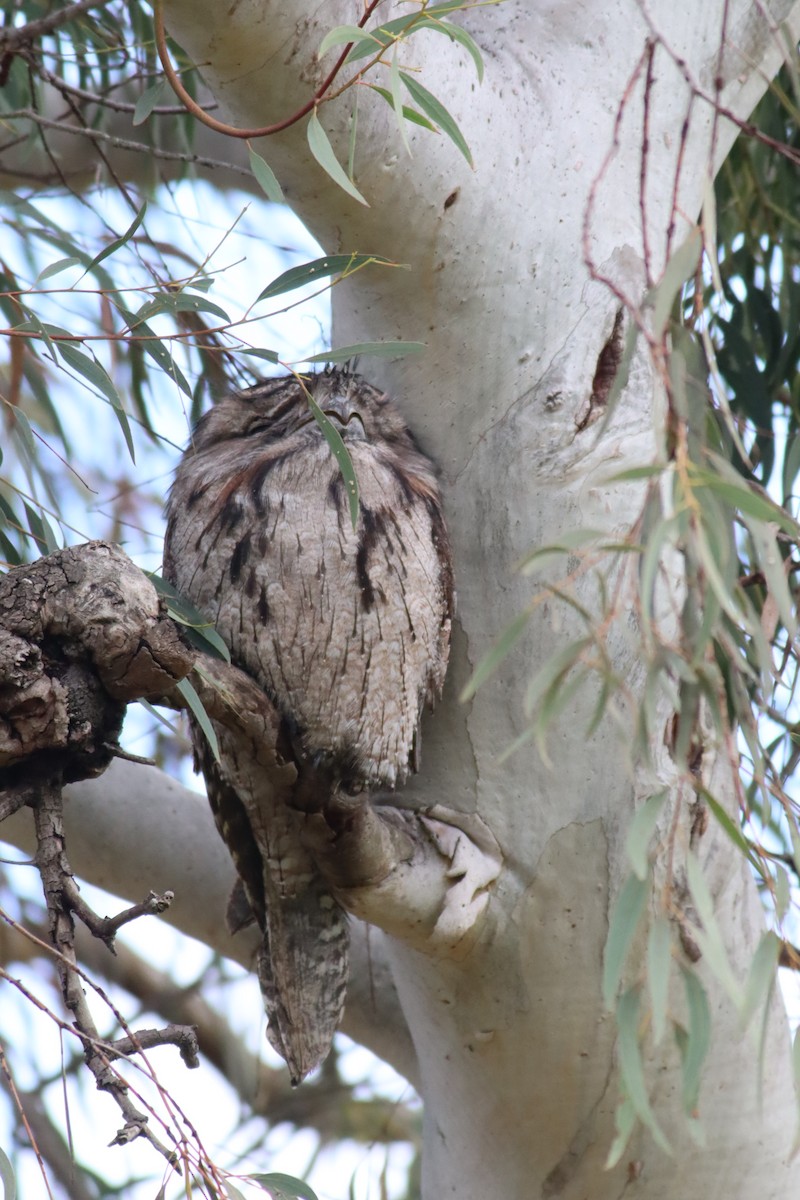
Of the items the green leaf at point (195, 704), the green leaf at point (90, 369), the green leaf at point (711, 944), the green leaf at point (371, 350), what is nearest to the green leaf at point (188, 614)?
the green leaf at point (195, 704)

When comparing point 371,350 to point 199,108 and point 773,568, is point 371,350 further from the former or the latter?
point 773,568

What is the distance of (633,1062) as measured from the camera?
1.09 metres

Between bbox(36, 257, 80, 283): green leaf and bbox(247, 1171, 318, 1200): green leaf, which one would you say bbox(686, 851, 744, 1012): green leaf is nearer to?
bbox(247, 1171, 318, 1200): green leaf

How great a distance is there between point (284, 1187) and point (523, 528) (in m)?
0.94

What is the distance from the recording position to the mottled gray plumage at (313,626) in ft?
6.10

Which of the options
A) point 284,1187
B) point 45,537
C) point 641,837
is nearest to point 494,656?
point 641,837

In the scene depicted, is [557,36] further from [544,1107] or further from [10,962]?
[10,962]

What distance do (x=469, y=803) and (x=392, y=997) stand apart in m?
1.04

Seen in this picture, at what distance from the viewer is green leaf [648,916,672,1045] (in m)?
1.02

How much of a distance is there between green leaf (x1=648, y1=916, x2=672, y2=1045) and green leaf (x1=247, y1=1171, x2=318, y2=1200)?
1.93 ft

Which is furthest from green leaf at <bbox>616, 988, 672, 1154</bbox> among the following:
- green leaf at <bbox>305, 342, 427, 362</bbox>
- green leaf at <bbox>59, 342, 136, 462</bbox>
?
green leaf at <bbox>59, 342, 136, 462</bbox>

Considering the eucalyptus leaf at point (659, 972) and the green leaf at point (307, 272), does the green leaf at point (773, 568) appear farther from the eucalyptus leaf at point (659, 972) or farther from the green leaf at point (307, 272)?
the green leaf at point (307, 272)

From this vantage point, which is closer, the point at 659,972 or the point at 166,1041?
the point at 659,972

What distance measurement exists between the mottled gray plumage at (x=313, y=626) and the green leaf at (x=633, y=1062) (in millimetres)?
648
